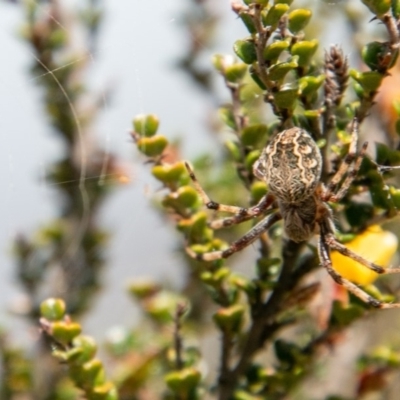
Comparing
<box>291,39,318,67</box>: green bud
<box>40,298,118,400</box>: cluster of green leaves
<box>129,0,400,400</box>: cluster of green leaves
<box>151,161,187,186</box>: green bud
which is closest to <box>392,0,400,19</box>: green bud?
<box>129,0,400,400</box>: cluster of green leaves

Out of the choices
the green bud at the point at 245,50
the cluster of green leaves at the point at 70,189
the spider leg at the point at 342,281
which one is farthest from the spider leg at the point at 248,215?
the cluster of green leaves at the point at 70,189

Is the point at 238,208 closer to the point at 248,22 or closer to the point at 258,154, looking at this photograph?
the point at 258,154

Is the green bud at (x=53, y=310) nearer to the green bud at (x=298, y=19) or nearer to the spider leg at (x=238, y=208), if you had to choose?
the spider leg at (x=238, y=208)

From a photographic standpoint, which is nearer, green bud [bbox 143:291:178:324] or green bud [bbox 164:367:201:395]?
green bud [bbox 164:367:201:395]

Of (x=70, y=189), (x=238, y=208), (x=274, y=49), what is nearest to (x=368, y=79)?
(x=274, y=49)

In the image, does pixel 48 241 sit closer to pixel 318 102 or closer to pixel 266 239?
pixel 266 239

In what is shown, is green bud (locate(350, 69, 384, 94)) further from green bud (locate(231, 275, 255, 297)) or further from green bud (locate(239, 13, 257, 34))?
green bud (locate(231, 275, 255, 297))

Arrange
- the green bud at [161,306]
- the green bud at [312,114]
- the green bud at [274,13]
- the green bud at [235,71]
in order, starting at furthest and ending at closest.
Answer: the green bud at [161,306], the green bud at [235,71], the green bud at [312,114], the green bud at [274,13]
